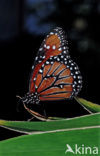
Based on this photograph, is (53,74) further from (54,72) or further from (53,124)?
(53,124)

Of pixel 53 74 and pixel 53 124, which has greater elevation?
pixel 53 74

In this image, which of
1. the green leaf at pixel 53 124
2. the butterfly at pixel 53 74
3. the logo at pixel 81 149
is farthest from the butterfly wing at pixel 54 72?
the logo at pixel 81 149

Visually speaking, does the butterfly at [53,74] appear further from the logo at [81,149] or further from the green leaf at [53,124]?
the logo at [81,149]

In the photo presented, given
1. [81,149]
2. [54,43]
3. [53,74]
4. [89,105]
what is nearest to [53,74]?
[53,74]

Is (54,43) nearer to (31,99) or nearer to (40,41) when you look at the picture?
(40,41)

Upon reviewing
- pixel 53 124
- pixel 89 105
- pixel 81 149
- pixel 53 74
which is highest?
pixel 53 74

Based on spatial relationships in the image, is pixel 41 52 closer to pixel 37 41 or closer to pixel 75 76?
pixel 37 41

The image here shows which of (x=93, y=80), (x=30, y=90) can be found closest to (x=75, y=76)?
(x=93, y=80)
